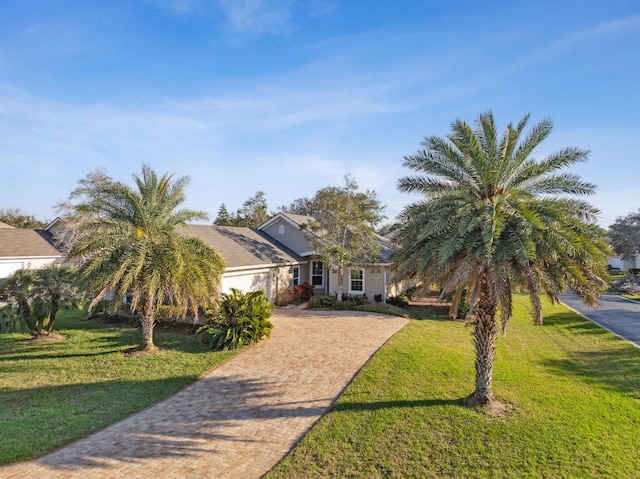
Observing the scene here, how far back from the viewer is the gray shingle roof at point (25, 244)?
27.5 metres

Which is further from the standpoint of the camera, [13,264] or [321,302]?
[13,264]

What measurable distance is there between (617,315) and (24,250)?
40885mm

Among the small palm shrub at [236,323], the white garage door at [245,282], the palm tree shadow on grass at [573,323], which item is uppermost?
the white garage door at [245,282]

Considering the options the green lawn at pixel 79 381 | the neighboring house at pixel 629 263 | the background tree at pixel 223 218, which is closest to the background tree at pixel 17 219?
the background tree at pixel 223 218

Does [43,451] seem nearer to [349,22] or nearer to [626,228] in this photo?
[349,22]

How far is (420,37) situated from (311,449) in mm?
11921

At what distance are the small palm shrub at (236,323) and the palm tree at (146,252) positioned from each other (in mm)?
879

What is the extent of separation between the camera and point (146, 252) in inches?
513

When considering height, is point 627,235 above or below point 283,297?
above

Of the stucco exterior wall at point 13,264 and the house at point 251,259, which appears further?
the stucco exterior wall at point 13,264

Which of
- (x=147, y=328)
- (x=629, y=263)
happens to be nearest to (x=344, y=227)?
(x=147, y=328)

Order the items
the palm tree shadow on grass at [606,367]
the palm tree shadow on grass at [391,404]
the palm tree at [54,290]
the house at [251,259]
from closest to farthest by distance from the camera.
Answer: the palm tree shadow on grass at [391,404]
the palm tree shadow on grass at [606,367]
the palm tree at [54,290]
the house at [251,259]

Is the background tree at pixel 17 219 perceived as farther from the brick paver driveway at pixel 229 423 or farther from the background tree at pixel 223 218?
the brick paver driveway at pixel 229 423

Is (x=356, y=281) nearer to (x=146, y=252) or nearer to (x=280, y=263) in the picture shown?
(x=280, y=263)
